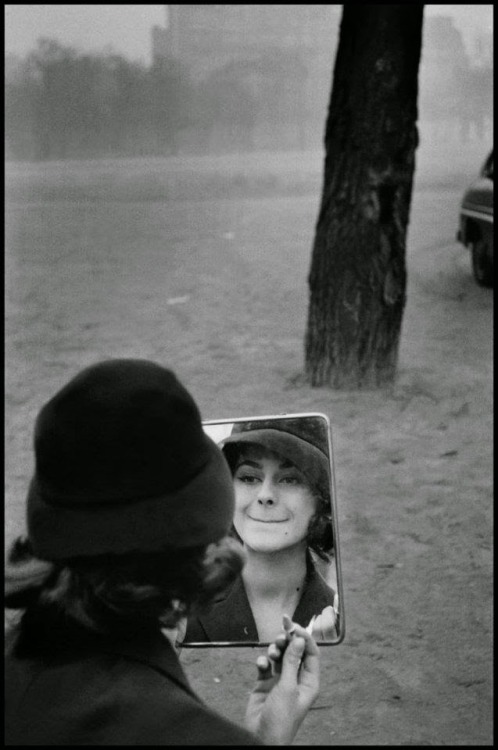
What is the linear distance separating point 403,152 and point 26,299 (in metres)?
5.14

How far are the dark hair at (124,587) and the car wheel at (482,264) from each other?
872cm

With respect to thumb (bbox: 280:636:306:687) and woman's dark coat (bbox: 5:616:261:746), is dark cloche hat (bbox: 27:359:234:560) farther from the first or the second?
thumb (bbox: 280:636:306:687)

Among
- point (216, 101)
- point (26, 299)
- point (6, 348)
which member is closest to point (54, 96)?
point (216, 101)

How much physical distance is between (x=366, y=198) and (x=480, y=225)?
4331 millimetres

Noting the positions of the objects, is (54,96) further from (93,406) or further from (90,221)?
(93,406)

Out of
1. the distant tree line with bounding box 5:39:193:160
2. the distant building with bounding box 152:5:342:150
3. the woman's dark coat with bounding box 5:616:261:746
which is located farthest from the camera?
the distant building with bounding box 152:5:342:150

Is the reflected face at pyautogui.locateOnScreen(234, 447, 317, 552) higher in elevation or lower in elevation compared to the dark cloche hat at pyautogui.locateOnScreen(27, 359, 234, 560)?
lower

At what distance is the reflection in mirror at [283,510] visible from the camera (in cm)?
211

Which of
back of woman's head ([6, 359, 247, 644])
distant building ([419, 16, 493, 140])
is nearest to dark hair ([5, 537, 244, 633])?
back of woman's head ([6, 359, 247, 644])

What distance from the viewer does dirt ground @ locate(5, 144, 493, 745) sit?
3.51m

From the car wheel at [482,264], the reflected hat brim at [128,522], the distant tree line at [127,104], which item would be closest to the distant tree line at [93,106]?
the distant tree line at [127,104]

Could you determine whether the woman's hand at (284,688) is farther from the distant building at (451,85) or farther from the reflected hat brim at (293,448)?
the distant building at (451,85)

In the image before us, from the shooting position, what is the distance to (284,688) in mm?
1623

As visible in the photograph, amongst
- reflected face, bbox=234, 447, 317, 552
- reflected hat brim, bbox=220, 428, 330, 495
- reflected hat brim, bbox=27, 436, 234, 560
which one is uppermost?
reflected hat brim, bbox=27, 436, 234, 560
